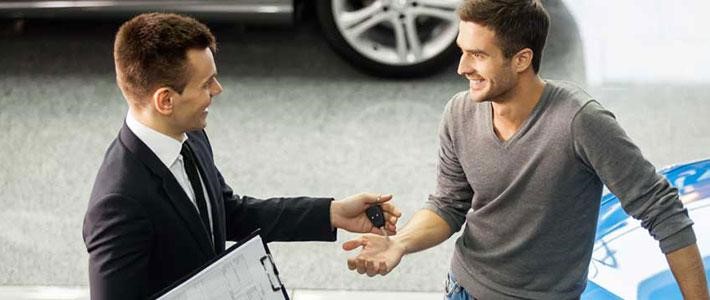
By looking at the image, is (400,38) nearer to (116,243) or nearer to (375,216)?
(375,216)

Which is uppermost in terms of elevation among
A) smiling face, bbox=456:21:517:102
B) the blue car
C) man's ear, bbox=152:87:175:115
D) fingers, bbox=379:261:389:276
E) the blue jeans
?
smiling face, bbox=456:21:517:102

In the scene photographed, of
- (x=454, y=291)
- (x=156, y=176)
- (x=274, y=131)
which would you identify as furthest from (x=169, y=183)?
(x=274, y=131)

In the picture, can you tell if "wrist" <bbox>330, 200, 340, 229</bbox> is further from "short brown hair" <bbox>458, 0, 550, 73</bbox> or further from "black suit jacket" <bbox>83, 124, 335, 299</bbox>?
"short brown hair" <bbox>458, 0, 550, 73</bbox>

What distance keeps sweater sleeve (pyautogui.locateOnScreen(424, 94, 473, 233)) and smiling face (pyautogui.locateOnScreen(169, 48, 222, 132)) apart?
1.87 feet

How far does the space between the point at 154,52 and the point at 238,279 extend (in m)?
0.48

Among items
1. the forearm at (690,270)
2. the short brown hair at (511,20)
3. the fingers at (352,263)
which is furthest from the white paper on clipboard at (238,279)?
the forearm at (690,270)

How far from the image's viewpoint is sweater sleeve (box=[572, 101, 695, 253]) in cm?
228

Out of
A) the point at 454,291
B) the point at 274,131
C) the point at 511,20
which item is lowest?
the point at 274,131

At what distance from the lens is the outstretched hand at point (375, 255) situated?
2531 millimetres

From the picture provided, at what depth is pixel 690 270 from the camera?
2.31 m

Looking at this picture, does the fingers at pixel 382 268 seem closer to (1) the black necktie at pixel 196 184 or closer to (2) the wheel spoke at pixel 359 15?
(1) the black necktie at pixel 196 184

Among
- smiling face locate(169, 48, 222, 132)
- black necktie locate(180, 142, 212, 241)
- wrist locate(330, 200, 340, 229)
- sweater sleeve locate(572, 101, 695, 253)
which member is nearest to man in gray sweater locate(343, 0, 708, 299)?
sweater sleeve locate(572, 101, 695, 253)

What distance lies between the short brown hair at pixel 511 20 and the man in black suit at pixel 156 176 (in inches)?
21.9

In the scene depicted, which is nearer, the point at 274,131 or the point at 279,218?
the point at 279,218
